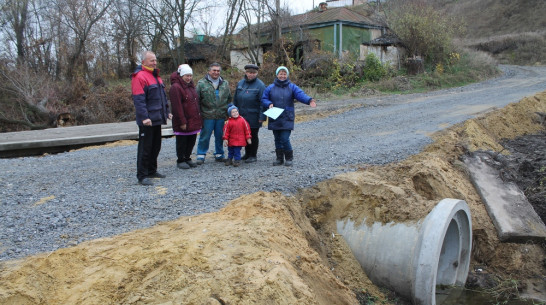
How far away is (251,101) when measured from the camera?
23.7ft

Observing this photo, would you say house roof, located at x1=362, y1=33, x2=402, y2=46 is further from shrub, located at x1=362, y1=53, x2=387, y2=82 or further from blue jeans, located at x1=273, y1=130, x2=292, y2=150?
blue jeans, located at x1=273, y1=130, x2=292, y2=150

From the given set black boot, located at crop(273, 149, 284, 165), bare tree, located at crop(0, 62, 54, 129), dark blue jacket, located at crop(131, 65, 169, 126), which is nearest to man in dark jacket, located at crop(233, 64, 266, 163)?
black boot, located at crop(273, 149, 284, 165)

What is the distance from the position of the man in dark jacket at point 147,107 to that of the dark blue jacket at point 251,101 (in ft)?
4.85

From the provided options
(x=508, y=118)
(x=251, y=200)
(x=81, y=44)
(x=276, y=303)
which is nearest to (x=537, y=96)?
(x=508, y=118)

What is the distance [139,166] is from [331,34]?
73.3 feet

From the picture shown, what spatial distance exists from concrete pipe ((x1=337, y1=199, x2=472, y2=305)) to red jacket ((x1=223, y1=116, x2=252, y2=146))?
Result: 233 cm

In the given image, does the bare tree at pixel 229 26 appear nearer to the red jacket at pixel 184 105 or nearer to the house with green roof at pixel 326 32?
the house with green roof at pixel 326 32

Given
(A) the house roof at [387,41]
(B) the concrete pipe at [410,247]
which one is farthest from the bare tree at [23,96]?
(B) the concrete pipe at [410,247]

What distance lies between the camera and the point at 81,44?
2444 centimetres

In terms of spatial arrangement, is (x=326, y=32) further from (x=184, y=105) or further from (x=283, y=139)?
(x=184, y=105)

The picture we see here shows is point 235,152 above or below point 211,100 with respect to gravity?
below

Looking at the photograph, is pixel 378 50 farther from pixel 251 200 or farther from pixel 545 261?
pixel 251 200

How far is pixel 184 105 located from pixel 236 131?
912 mm

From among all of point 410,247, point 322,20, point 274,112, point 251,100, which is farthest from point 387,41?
point 410,247
